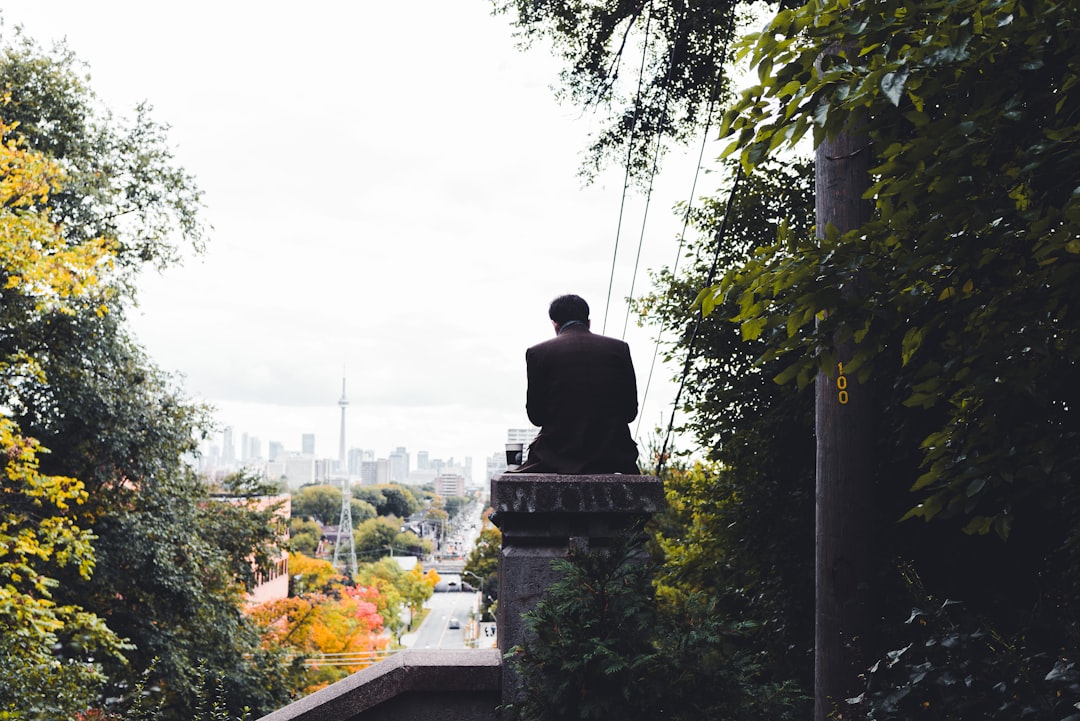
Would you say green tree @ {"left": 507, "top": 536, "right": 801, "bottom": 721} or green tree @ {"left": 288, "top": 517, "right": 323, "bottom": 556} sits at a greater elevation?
green tree @ {"left": 288, "top": 517, "right": 323, "bottom": 556}

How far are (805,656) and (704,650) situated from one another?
12.2ft

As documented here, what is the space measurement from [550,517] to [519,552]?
0.59 ft

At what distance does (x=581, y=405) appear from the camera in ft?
11.8

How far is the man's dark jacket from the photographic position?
354cm

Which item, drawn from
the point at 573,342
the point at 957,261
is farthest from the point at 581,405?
the point at 957,261

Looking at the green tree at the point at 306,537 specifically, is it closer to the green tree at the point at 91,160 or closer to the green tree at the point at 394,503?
the green tree at the point at 394,503

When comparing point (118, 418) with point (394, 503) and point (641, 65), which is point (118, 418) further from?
point (394, 503)

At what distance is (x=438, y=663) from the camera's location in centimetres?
352

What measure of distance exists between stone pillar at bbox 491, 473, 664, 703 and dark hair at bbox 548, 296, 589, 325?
2.76 ft

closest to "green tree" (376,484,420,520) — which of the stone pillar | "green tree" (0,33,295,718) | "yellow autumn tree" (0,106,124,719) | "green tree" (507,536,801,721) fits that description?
"green tree" (0,33,295,718)

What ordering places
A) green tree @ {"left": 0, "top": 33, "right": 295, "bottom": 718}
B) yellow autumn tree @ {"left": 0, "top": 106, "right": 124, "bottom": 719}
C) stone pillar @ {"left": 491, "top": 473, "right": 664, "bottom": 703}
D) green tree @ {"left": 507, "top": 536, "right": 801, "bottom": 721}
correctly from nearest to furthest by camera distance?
green tree @ {"left": 507, "top": 536, "right": 801, "bottom": 721}, stone pillar @ {"left": 491, "top": 473, "right": 664, "bottom": 703}, yellow autumn tree @ {"left": 0, "top": 106, "right": 124, "bottom": 719}, green tree @ {"left": 0, "top": 33, "right": 295, "bottom": 718}

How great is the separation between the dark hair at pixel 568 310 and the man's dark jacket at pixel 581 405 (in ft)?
0.59

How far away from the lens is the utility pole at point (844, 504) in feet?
12.6

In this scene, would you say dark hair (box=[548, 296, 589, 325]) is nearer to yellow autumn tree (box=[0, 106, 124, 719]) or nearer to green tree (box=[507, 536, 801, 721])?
green tree (box=[507, 536, 801, 721])
